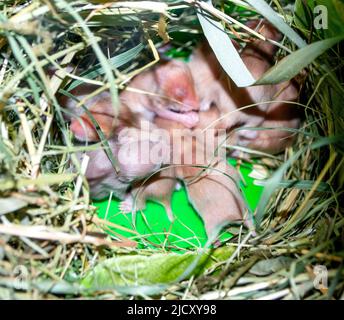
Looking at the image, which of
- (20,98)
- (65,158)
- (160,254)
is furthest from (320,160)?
(20,98)

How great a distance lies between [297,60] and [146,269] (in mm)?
827

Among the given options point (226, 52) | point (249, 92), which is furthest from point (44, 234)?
point (249, 92)

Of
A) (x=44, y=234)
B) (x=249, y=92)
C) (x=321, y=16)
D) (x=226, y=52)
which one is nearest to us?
(x=44, y=234)

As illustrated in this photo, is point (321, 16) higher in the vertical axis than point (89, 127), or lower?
higher

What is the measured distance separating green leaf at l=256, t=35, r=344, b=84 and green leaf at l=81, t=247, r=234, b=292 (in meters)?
0.62

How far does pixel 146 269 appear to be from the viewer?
5.05ft

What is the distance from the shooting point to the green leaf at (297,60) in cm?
140

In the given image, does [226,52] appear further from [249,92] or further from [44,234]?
[44,234]

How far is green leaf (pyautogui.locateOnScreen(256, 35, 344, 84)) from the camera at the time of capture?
140cm

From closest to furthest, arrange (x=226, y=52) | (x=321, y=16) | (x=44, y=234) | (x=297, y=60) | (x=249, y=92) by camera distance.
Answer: (x=44, y=234), (x=297, y=60), (x=321, y=16), (x=226, y=52), (x=249, y=92)

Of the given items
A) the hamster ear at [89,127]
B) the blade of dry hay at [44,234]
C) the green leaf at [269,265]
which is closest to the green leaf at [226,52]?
the hamster ear at [89,127]

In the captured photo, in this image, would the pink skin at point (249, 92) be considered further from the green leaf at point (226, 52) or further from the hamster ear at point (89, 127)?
the hamster ear at point (89, 127)

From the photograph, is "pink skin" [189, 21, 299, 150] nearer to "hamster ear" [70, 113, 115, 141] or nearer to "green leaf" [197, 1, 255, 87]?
"green leaf" [197, 1, 255, 87]
